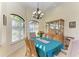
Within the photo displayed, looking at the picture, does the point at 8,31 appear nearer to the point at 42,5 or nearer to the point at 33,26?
the point at 33,26

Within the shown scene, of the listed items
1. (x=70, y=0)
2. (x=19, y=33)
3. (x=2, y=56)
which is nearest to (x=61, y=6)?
(x=70, y=0)

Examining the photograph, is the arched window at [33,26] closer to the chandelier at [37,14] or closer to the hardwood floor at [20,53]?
the chandelier at [37,14]

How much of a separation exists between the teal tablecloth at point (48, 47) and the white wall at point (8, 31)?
9.5 inches

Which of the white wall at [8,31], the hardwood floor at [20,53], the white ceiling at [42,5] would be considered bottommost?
the hardwood floor at [20,53]

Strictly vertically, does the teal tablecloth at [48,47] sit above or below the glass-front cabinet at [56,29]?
below

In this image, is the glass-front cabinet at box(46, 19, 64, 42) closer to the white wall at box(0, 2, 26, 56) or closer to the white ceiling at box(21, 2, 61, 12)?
the white ceiling at box(21, 2, 61, 12)

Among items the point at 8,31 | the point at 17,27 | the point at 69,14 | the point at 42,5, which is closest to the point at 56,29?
the point at 69,14

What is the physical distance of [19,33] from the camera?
187 cm

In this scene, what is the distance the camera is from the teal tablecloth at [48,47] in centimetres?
182

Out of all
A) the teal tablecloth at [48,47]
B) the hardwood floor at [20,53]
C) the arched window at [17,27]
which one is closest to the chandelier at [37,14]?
the arched window at [17,27]

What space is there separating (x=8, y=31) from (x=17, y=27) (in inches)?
5.8

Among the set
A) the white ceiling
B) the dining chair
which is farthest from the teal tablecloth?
the white ceiling

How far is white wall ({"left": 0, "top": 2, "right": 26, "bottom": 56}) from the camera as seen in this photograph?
1803mm

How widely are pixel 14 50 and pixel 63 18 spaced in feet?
2.71
